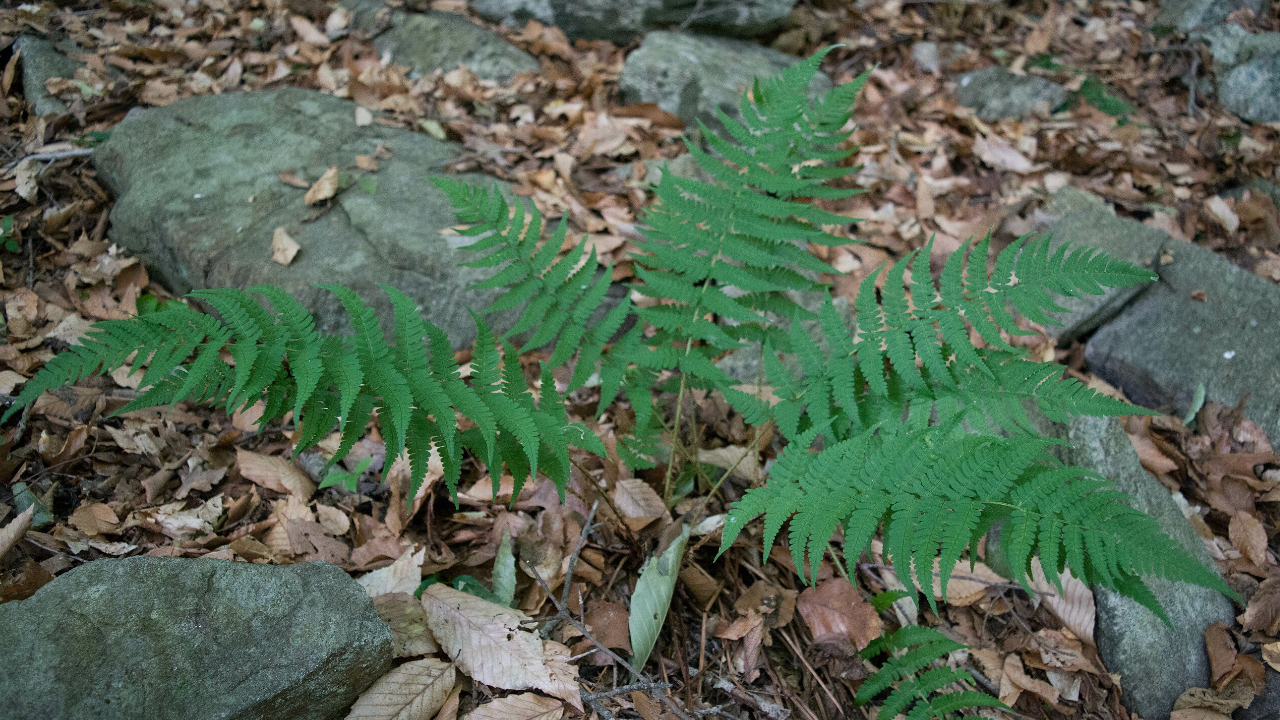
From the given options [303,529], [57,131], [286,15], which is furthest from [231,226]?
[286,15]

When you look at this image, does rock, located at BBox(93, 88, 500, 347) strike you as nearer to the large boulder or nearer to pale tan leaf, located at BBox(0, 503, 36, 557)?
pale tan leaf, located at BBox(0, 503, 36, 557)

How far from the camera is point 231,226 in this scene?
10.1 feet

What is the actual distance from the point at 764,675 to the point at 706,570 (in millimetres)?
333

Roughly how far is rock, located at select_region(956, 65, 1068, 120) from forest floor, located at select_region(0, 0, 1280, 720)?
0.54 ft

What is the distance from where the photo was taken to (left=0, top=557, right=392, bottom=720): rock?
1.43 meters

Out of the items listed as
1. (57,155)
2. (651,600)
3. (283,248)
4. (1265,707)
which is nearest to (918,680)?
(651,600)

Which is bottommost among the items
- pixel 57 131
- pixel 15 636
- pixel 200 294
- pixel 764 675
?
pixel 764 675

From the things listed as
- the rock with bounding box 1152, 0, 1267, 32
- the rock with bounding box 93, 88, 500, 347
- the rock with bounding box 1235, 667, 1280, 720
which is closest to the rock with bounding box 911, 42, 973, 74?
the rock with bounding box 1152, 0, 1267, 32

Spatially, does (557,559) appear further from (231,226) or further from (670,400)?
(231,226)

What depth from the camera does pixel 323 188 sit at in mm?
3244

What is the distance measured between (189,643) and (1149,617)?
263 cm

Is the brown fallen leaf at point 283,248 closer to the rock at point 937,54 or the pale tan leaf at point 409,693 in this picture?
the pale tan leaf at point 409,693

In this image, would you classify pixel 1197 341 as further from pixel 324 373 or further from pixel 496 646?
pixel 324 373

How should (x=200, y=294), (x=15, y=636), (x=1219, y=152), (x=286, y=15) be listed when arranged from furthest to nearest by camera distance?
(x=286, y=15) < (x=1219, y=152) < (x=200, y=294) < (x=15, y=636)
